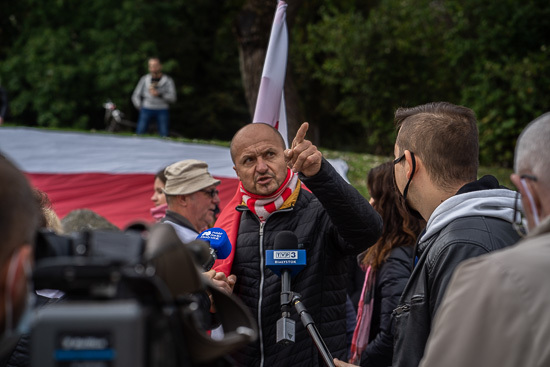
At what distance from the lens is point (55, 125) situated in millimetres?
25906

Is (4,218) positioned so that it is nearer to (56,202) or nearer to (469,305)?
(469,305)

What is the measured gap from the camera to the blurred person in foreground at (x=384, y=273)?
4.77m

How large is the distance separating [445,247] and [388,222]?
2131 mm

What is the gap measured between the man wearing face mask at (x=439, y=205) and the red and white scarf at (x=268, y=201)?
82 centimetres

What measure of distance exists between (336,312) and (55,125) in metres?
23.4

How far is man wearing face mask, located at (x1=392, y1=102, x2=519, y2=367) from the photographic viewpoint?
9.86 feet

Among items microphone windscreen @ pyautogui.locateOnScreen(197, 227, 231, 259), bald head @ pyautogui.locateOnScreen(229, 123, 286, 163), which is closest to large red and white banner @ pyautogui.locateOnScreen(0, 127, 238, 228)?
bald head @ pyautogui.locateOnScreen(229, 123, 286, 163)

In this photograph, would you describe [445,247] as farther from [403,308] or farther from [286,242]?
[286,242]

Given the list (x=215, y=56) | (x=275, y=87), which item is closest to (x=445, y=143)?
(x=275, y=87)

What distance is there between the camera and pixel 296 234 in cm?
408

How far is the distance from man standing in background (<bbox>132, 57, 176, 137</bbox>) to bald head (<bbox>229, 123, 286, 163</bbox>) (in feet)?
36.7

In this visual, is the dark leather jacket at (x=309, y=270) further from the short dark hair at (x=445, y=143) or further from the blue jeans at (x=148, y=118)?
the blue jeans at (x=148, y=118)

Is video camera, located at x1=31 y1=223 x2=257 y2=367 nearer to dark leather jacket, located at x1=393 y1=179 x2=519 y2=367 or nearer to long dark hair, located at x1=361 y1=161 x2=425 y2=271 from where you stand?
dark leather jacket, located at x1=393 y1=179 x2=519 y2=367

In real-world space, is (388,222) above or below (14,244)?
below
